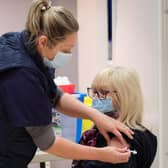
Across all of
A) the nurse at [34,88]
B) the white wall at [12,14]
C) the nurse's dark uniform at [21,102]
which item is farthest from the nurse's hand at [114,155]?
the white wall at [12,14]

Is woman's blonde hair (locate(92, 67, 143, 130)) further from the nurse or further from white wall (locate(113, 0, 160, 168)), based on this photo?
white wall (locate(113, 0, 160, 168))

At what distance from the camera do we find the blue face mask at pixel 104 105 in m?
1.65

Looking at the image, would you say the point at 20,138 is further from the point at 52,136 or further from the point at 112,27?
the point at 112,27

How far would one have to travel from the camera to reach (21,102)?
1.27 m

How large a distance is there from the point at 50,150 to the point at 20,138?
4.7 inches

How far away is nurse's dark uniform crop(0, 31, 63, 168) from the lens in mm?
1271

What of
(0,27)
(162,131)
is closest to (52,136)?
(162,131)

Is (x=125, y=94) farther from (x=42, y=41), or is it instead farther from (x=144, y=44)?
(x=144, y=44)

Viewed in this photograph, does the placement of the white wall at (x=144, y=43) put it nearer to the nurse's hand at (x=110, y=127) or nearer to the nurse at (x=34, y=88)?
the nurse's hand at (x=110, y=127)

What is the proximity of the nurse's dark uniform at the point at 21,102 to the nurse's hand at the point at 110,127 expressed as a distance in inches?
10.1

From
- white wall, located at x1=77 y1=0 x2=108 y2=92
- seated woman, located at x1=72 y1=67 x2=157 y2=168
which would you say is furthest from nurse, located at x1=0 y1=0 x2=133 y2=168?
white wall, located at x1=77 y1=0 x2=108 y2=92

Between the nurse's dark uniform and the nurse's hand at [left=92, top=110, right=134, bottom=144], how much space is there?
258 mm

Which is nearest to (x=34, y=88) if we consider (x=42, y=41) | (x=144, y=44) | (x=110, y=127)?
(x=42, y=41)

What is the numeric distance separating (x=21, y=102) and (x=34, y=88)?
0.21ft
